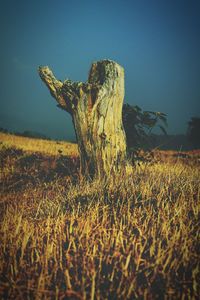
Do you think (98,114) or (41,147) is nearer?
(98,114)

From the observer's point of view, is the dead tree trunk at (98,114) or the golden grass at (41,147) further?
the golden grass at (41,147)

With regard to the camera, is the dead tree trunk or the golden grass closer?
the dead tree trunk

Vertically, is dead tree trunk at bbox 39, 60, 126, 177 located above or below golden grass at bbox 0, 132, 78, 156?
above

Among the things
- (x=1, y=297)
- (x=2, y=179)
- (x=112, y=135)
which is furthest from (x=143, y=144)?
(x=1, y=297)

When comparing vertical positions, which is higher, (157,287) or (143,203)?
(143,203)

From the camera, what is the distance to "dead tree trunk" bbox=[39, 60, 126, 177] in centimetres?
612

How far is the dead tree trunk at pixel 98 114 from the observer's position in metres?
6.12

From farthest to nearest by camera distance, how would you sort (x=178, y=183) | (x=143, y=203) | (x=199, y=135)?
(x=199, y=135) → (x=178, y=183) → (x=143, y=203)

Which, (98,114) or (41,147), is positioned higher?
(98,114)

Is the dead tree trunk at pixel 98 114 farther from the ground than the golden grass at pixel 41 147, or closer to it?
farther from the ground

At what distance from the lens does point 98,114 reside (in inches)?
243

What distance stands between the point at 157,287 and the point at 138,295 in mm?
224

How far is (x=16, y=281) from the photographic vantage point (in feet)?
8.40

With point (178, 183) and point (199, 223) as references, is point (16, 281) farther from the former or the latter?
point (178, 183)
